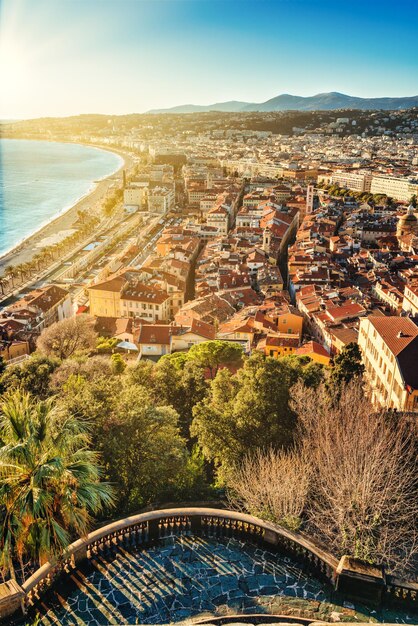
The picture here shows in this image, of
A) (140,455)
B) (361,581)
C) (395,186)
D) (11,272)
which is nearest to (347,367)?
(140,455)

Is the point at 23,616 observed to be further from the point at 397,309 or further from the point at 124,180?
the point at 124,180

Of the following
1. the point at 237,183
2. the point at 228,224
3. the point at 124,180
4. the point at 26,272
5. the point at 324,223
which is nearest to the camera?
the point at 26,272

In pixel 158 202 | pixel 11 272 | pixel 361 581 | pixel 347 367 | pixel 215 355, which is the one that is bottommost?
pixel 11 272

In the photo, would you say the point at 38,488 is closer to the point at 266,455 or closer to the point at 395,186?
the point at 266,455

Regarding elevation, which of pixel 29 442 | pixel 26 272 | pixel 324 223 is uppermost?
pixel 29 442

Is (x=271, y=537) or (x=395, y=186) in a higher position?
(x=395, y=186)

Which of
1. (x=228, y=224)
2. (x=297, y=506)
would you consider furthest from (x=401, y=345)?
(x=228, y=224)

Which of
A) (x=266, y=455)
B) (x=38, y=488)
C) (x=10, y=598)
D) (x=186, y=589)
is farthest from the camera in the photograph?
(x=266, y=455)
